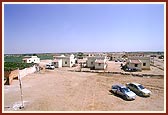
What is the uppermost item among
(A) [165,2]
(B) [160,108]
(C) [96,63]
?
(A) [165,2]

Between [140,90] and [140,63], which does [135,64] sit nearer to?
[140,63]

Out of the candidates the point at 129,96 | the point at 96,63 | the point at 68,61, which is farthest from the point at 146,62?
the point at 129,96

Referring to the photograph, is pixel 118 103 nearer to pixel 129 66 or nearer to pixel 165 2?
pixel 165 2

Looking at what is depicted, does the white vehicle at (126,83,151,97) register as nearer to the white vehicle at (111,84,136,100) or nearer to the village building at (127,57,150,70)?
the white vehicle at (111,84,136,100)

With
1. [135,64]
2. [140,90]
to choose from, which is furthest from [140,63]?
[140,90]

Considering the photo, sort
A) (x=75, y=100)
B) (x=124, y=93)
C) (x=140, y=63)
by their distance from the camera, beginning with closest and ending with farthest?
(x=75, y=100), (x=124, y=93), (x=140, y=63)

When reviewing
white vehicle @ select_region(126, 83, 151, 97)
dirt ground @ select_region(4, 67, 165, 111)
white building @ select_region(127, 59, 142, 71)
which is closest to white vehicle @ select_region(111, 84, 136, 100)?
dirt ground @ select_region(4, 67, 165, 111)

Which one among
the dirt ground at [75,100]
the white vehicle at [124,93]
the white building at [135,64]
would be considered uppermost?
the white building at [135,64]

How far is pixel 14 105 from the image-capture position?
15844 millimetres

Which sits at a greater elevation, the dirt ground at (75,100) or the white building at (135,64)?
the white building at (135,64)

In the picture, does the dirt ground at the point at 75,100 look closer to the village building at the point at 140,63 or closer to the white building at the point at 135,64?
the white building at the point at 135,64

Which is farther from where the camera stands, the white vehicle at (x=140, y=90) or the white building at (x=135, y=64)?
the white building at (x=135, y=64)

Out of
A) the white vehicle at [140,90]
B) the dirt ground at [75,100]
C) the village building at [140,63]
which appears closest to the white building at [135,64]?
the village building at [140,63]

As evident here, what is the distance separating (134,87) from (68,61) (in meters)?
28.0
